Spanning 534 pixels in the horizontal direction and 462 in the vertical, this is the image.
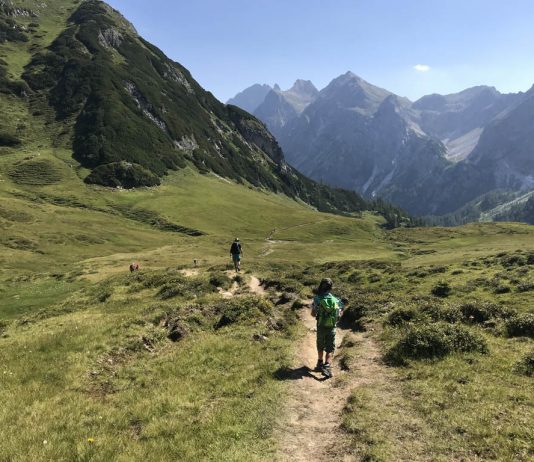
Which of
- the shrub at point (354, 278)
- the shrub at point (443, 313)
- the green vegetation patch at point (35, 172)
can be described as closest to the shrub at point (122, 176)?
the green vegetation patch at point (35, 172)

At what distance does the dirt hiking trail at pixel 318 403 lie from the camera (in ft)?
36.8

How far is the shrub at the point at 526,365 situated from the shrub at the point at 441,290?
22431 mm

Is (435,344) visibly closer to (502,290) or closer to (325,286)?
(325,286)

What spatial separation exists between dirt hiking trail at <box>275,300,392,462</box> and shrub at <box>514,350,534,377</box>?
4582 millimetres

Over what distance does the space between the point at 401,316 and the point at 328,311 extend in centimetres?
775

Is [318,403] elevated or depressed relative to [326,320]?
depressed

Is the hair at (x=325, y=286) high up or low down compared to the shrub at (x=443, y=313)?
up

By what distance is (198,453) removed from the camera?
432 inches

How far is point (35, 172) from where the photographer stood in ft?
472

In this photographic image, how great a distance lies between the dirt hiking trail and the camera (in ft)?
36.8

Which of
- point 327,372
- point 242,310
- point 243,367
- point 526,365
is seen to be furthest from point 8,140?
point 526,365

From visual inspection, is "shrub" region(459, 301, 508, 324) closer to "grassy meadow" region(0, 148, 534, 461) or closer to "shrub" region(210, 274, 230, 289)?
"grassy meadow" region(0, 148, 534, 461)

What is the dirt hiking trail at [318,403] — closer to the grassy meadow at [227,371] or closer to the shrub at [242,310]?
the grassy meadow at [227,371]

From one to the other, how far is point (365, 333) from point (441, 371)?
333 inches
